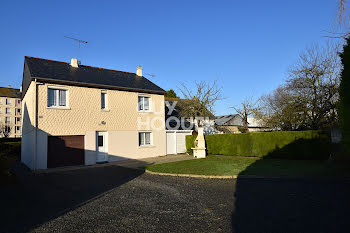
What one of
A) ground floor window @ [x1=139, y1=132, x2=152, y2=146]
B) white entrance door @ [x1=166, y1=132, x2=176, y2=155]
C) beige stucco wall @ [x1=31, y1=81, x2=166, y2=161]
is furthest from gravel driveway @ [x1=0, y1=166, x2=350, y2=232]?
white entrance door @ [x1=166, y1=132, x2=176, y2=155]

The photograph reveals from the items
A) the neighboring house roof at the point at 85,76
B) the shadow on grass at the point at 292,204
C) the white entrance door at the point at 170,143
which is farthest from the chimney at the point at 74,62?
the shadow on grass at the point at 292,204

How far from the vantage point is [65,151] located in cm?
1440

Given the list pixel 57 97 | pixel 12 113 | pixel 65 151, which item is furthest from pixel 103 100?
pixel 12 113

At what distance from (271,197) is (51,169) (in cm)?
1242

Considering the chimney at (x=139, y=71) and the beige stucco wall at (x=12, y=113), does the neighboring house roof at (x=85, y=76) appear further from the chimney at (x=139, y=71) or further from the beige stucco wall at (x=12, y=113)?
the beige stucco wall at (x=12, y=113)

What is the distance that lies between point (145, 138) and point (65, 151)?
6.25 m

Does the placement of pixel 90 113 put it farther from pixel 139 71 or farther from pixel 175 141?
pixel 175 141

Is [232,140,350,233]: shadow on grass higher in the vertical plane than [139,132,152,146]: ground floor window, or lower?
lower

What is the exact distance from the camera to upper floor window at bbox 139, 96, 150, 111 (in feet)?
61.2

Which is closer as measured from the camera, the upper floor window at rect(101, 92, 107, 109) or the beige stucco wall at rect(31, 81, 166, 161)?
the beige stucco wall at rect(31, 81, 166, 161)

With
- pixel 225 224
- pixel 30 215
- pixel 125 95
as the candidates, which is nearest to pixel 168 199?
pixel 225 224

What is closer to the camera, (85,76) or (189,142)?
(85,76)

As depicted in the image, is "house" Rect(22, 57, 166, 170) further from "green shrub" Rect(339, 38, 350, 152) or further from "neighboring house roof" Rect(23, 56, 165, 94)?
"green shrub" Rect(339, 38, 350, 152)

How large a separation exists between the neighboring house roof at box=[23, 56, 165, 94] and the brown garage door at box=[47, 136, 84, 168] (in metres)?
3.76
